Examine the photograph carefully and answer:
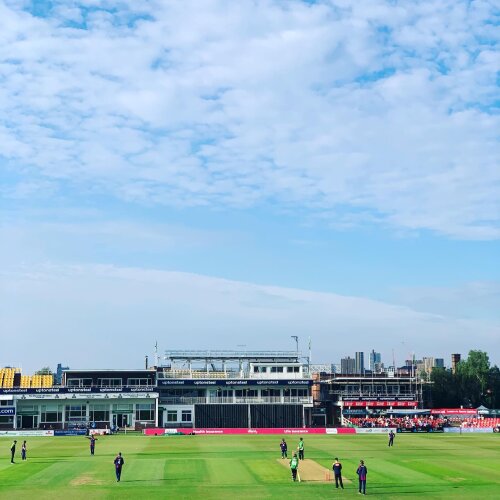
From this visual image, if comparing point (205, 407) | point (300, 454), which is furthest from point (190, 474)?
point (205, 407)

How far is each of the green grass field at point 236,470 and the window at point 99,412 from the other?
3131cm

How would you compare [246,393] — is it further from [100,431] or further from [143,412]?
[100,431]

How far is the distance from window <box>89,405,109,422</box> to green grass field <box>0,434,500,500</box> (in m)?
31.3

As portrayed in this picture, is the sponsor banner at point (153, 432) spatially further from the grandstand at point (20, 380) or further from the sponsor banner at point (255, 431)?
the grandstand at point (20, 380)

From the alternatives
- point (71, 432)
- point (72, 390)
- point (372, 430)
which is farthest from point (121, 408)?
point (372, 430)

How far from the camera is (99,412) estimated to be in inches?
4412

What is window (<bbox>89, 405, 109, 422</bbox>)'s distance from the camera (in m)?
112

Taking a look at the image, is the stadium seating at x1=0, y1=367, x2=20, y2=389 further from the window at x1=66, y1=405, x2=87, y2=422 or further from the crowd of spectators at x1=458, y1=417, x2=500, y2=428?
the crowd of spectators at x1=458, y1=417, x2=500, y2=428

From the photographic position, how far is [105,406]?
111938 millimetres

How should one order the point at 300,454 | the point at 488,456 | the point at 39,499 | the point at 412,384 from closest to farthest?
the point at 39,499
the point at 300,454
the point at 488,456
the point at 412,384

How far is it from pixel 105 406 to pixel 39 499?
7612 centimetres

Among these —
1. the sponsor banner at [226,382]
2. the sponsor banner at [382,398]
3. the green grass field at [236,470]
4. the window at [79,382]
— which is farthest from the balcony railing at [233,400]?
the green grass field at [236,470]

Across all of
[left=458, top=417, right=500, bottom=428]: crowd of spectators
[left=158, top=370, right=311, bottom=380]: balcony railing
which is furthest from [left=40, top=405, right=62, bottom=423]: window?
[left=458, top=417, right=500, bottom=428]: crowd of spectators

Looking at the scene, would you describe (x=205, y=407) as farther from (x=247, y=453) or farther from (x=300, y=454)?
(x=300, y=454)
